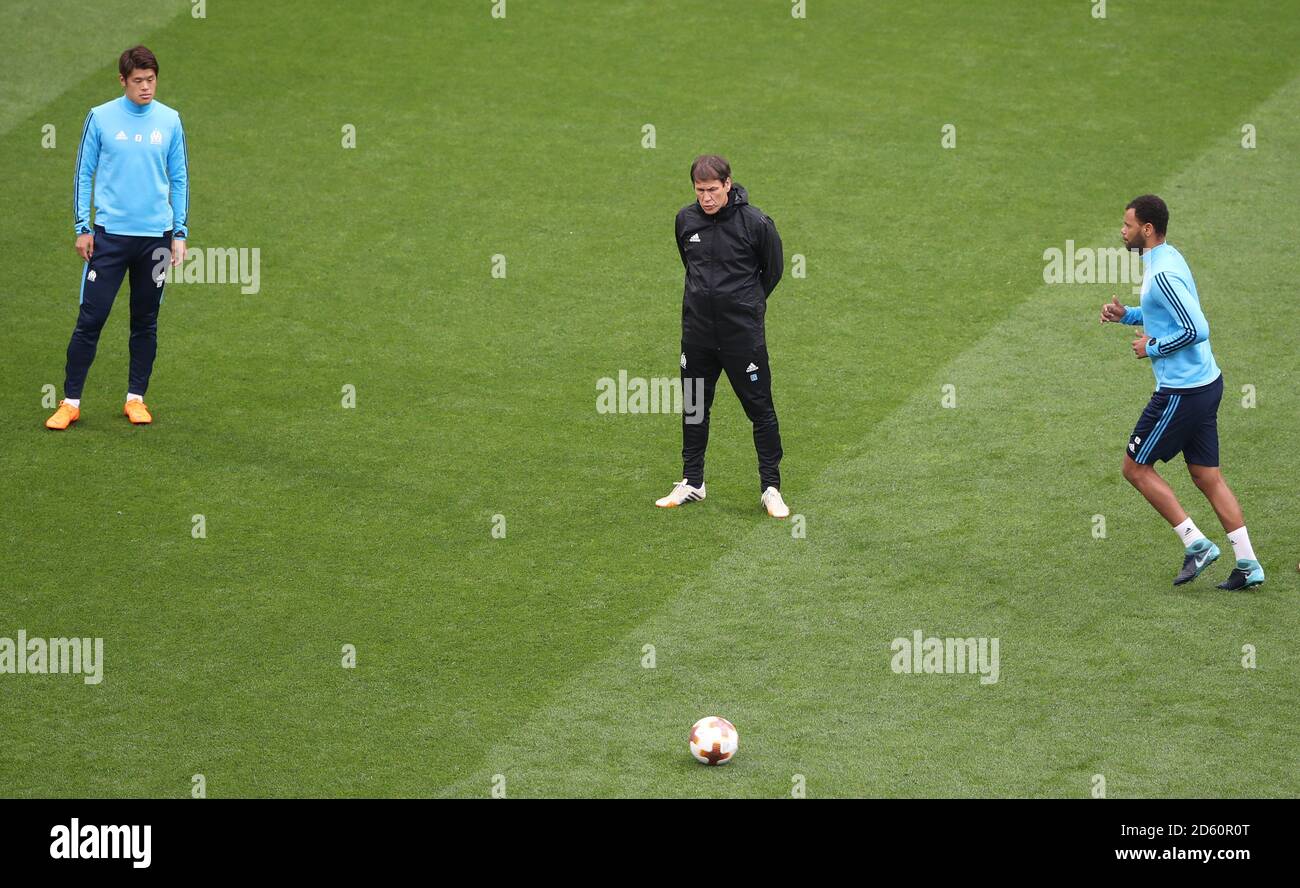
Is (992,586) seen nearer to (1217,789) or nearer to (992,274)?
(1217,789)

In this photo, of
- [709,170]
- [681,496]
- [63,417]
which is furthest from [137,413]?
[709,170]

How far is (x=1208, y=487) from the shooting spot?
9.54 metres

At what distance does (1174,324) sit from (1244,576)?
1.57 meters

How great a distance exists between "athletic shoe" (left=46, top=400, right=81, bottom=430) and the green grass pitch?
3.7 inches

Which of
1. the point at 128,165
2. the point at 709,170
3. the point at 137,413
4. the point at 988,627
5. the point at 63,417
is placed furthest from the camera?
the point at 137,413

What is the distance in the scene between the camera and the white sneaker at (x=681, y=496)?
10.7m

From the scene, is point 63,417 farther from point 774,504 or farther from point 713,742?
point 713,742

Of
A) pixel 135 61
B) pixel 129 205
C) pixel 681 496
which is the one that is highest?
pixel 135 61

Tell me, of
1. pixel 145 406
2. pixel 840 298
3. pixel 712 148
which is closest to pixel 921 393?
pixel 840 298

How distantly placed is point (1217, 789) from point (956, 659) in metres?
1.68

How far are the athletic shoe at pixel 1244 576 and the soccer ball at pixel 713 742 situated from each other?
11.5 ft

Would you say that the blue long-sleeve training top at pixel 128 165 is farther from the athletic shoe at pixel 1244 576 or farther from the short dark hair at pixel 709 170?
the athletic shoe at pixel 1244 576

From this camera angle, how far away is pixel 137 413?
11719 mm

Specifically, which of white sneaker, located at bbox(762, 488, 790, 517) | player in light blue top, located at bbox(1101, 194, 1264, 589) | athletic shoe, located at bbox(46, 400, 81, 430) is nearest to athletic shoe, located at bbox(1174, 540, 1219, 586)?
player in light blue top, located at bbox(1101, 194, 1264, 589)
